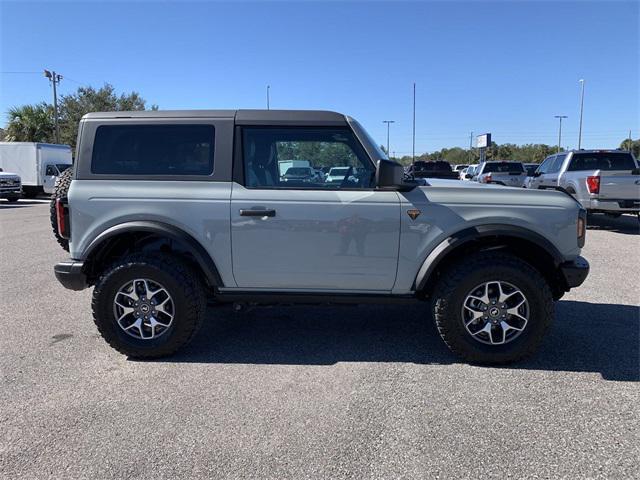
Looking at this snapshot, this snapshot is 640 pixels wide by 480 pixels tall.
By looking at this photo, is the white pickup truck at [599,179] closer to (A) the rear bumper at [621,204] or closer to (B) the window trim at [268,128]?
(A) the rear bumper at [621,204]

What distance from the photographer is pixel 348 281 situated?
12.8 feet

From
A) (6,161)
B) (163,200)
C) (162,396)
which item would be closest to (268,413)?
(162,396)

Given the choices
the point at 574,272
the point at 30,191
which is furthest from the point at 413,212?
the point at 30,191

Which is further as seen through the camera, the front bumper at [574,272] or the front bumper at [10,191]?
the front bumper at [10,191]

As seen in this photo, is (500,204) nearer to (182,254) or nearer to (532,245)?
(532,245)

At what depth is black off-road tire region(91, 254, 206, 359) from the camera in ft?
12.7

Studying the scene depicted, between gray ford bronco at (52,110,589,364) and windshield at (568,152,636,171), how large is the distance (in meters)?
9.96

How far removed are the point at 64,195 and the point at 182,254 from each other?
3.74 ft

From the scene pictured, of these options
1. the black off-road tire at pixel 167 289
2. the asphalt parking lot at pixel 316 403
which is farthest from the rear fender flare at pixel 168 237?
the asphalt parking lot at pixel 316 403

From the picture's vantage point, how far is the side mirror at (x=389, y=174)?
3.58 metres

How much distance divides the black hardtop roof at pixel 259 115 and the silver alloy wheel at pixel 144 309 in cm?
141

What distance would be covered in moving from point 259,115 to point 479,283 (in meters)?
2.26

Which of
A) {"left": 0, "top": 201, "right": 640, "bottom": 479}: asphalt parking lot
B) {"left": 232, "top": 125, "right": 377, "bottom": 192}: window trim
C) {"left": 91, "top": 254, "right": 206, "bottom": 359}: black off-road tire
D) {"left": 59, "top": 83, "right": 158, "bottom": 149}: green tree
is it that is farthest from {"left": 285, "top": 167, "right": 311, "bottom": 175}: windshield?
{"left": 59, "top": 83, "right": 158, "bottom": 149}: green tree

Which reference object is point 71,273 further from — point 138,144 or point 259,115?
point 259,115
